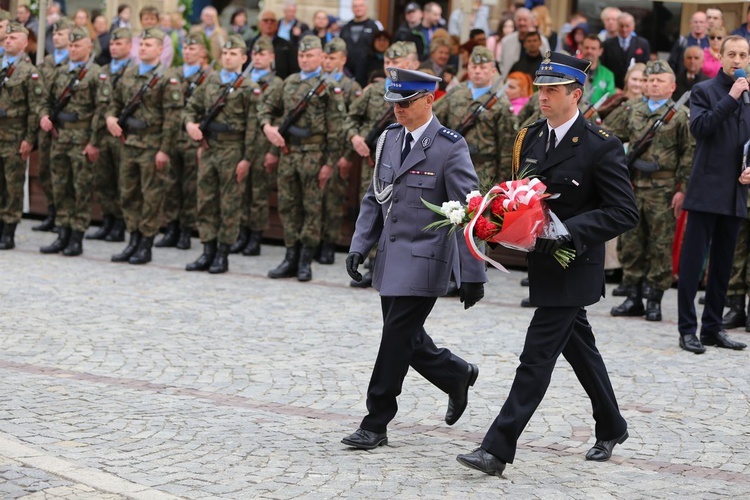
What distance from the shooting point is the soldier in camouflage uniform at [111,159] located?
1316 centimetres

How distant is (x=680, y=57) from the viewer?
13930 millimetres

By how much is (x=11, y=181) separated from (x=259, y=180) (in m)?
2.48

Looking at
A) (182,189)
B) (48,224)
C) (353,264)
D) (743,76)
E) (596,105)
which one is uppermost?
(743,76)

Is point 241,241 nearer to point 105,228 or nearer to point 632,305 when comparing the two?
point 105,228

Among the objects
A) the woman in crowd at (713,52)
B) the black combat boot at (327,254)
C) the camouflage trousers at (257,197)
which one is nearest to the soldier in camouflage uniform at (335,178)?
the black combat boot at (327,254)

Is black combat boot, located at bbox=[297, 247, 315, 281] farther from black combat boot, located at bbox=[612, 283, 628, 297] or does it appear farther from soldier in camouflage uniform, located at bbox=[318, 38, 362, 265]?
black combat boot, located at bbox=[612, 283, 628, 297]

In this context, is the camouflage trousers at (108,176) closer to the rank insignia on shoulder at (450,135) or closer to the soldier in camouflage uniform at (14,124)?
the soldier in camouflage uniform at (14,124)

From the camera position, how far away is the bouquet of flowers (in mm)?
5633

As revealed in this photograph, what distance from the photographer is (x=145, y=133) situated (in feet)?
42.4

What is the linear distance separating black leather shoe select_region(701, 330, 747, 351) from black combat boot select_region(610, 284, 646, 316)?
1383 millimetres

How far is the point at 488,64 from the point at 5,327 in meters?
4.79

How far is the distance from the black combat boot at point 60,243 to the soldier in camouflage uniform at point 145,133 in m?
0.66

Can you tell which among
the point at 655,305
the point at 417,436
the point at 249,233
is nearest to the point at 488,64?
the point at 655,305

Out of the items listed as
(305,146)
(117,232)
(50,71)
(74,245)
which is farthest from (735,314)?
(50,71)
